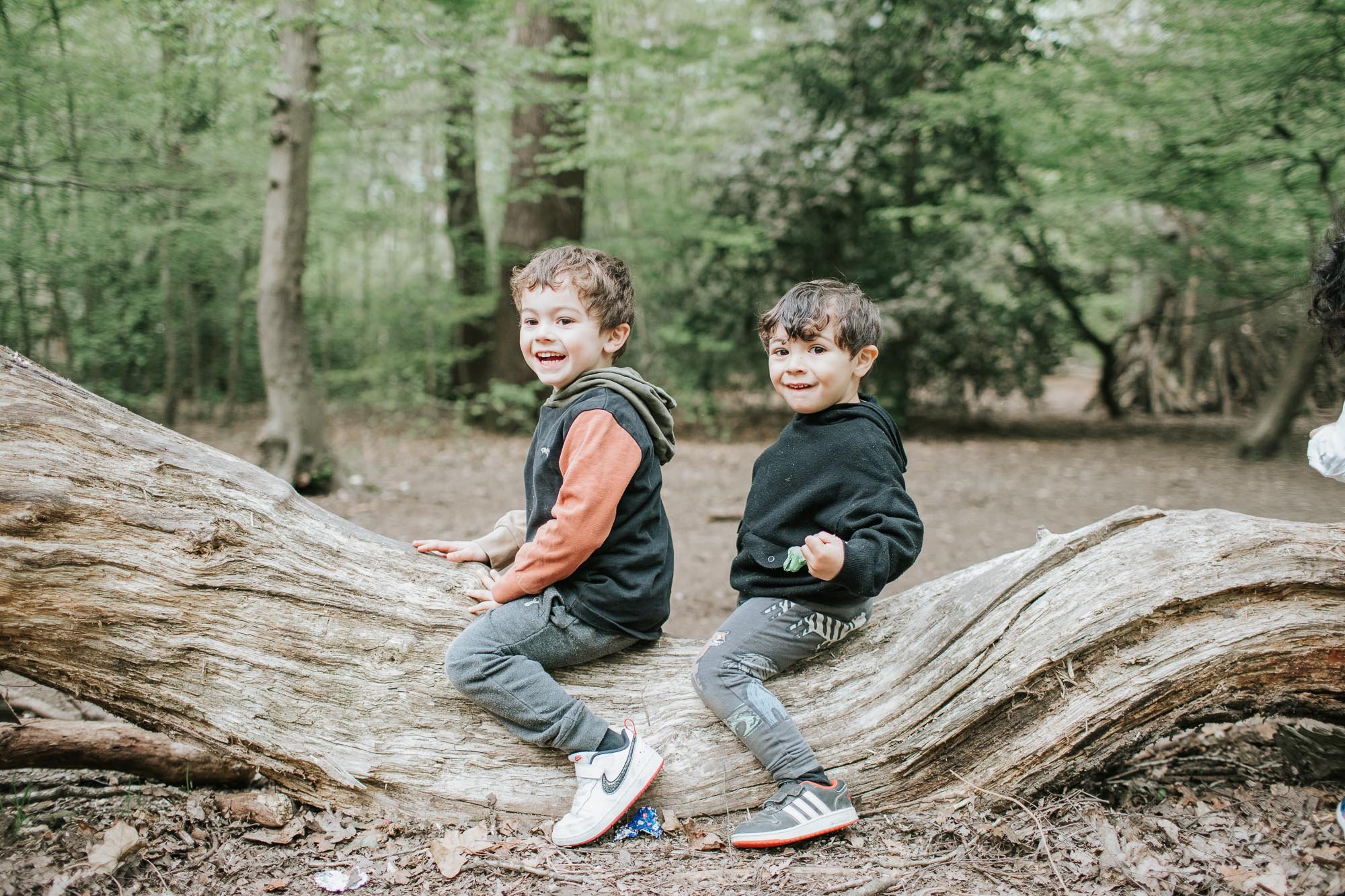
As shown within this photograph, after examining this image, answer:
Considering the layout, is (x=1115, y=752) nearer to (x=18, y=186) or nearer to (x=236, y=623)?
(x=236, y=623)

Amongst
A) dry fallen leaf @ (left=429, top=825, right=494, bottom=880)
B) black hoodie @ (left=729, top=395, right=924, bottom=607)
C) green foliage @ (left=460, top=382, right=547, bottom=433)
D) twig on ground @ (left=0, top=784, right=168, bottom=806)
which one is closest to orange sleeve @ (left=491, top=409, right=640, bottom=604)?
black hoodie @ (left=729, top=395, right=924, bottom=607)

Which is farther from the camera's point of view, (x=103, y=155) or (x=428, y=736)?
(x=103, y=155)

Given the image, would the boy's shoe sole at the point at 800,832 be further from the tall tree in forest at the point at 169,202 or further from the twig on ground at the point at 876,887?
the tall tree in forest at the point at 169,202

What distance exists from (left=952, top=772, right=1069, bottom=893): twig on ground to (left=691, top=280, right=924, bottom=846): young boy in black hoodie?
0.43 m

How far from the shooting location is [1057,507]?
7.98 metres

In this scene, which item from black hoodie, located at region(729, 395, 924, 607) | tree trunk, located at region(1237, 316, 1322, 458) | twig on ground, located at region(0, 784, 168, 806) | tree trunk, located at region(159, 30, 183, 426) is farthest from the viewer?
tree trunk, located at region(1237, 316, 1322, 458)

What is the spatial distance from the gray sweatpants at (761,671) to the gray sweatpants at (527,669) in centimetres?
40

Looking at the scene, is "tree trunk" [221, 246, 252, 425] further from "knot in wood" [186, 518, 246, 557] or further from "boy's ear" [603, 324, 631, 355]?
"boy's ear" [603, 324, 631, 355]

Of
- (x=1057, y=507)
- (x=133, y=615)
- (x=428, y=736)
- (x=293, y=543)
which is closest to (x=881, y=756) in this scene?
(x=428, y=736)

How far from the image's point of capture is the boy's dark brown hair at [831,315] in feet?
8.36

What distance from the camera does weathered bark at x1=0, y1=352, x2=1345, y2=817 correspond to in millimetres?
2592

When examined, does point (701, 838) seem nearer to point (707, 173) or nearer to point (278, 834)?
point (278, 834)

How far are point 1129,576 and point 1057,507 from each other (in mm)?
5753

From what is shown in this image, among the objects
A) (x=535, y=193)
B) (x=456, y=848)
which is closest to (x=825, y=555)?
(x=456, y=848)
